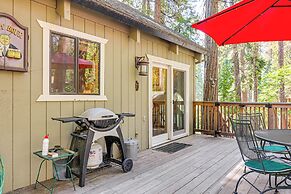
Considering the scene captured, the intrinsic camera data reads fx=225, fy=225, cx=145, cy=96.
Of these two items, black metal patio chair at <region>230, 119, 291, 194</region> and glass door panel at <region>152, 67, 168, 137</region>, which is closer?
black metal patio chair at <region>230, 119, 291, 194</region>

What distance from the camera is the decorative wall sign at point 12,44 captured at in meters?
2.78

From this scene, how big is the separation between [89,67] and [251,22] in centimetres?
267

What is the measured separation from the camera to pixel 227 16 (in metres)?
2.97

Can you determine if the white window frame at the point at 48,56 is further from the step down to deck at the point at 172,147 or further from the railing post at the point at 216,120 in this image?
the railing post at the point at 216,120

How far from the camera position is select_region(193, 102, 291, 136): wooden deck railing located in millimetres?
6023

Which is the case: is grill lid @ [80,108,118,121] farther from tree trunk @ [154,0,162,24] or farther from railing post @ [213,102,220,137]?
tree trunk @ [154,0,162,24]

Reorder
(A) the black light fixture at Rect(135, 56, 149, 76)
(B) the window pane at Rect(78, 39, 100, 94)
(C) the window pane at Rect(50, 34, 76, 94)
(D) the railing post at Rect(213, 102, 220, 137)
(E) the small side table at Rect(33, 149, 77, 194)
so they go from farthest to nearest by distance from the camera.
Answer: (D) the railing post at Rect(213, 102, 220, 137), (A) the black light fixture at Rect(135, 56, 149, 76), (B) the window pane at Rect(78, 39, 100, 94), (C) the window pane at Rect(50, 34, 76, 94), (E) the small side table at Rect(33, 149, 77, 194)

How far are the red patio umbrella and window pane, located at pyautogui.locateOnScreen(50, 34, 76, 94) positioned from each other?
1.97 metres

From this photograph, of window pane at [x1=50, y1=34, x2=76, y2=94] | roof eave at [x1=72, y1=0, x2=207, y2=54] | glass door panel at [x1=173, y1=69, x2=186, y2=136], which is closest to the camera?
window pane at [x1=50, y1=34, x2=76, y2=94]

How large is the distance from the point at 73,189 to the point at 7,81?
1651mm

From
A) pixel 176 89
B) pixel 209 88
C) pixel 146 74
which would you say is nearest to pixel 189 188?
pixel 146 74

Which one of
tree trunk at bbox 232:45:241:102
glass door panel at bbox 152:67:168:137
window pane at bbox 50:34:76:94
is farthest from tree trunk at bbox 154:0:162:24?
window pane at bbox 50:34:76:94

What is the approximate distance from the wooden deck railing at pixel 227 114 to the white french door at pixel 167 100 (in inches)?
22.4

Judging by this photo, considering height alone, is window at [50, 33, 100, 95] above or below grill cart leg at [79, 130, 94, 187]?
above
